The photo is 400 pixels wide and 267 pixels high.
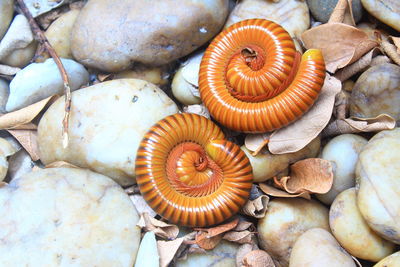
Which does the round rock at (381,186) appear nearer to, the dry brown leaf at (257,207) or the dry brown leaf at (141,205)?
the dry brown leaf at (257,207)

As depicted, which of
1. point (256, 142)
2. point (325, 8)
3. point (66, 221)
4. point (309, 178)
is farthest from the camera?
point (325, 8)

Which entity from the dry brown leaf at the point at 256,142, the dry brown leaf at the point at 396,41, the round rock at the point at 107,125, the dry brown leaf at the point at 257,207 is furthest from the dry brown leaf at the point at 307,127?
the round rock at the point at 107,125

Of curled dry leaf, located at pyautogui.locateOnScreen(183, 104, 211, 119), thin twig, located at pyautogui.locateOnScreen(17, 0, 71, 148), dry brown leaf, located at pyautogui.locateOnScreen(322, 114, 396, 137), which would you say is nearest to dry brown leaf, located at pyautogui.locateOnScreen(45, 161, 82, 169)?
thin twig, located at pyautogui.locateOnScreen(17, 0, 71, 148)

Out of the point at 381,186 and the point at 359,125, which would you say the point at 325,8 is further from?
the point at 381,186

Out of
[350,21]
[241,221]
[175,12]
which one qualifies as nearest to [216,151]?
[241,221]

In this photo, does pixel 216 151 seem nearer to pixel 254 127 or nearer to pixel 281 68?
pixel 254 127

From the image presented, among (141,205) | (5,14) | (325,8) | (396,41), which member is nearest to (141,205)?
(141,205)
